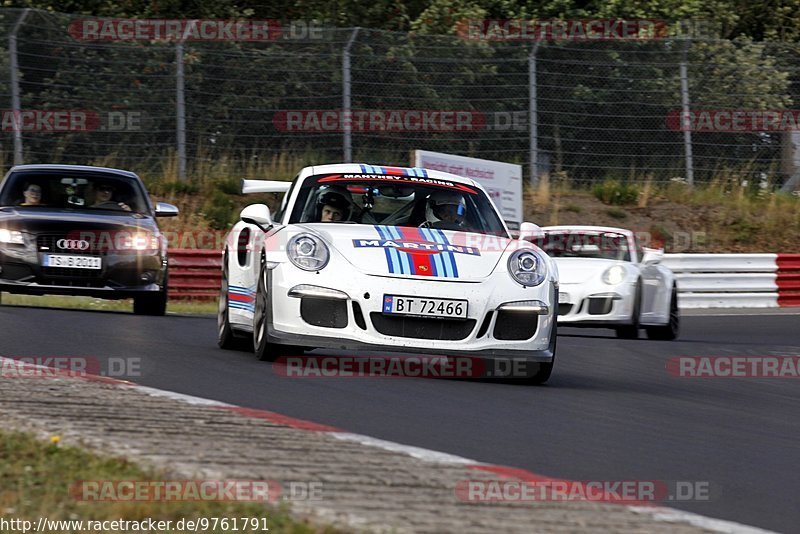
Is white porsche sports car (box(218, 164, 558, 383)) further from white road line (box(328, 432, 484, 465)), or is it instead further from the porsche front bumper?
white road line (box(328, 432, 484, 465))

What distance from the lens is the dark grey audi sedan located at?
42.3 feet

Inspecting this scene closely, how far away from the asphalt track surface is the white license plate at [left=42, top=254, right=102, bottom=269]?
1.65m

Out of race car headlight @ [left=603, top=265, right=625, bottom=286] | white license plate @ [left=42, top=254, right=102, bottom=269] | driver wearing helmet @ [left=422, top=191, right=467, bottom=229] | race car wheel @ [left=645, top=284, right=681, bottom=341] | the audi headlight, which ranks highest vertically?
driver wearing helmet @ [left=422, top=191, right=467, bottom=229]

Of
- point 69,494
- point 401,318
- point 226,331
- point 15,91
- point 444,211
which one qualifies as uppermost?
point 15,91

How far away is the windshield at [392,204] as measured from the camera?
29.4ft

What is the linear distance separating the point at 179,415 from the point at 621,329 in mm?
9308

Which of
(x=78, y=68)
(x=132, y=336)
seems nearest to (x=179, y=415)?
(x=132, y=336)

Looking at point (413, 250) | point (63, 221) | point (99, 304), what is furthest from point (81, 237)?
point (413, 250)

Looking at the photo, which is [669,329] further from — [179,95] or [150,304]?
[179,95]

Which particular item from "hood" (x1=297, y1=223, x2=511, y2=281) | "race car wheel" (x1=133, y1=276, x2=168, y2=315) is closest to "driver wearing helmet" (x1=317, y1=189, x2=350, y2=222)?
"hood" (x1=297, y1=223, x2=511, y2=281)

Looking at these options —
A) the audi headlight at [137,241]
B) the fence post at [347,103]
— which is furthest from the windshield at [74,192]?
the fence post at [347,103]

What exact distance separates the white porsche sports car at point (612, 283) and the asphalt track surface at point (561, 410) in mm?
2684

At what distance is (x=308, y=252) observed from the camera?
8.09 metres

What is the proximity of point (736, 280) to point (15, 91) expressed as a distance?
1044 centimetres
